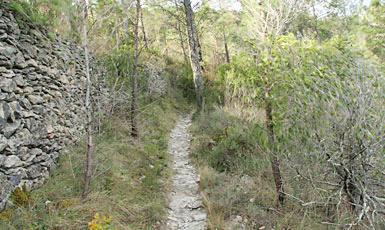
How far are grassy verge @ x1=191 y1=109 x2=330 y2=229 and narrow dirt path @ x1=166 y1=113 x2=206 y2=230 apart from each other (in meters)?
0.21

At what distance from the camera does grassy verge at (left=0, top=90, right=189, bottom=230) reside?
3.10 meters

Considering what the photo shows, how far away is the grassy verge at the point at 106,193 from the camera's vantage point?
310 centimetres

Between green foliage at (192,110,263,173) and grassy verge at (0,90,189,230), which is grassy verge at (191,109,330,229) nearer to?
green foliage at (192,110,263,173)

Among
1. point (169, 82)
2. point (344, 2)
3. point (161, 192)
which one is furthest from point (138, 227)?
point (344, 2)

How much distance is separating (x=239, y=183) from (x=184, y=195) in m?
1.05

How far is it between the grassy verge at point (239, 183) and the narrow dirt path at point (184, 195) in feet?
0.68

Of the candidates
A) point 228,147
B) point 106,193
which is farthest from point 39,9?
point 228,147

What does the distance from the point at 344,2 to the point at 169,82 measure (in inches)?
605

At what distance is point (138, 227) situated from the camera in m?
3.46

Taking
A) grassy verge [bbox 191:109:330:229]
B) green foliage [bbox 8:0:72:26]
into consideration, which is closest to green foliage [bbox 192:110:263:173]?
grassy verge [bbox 191:109:330:229]

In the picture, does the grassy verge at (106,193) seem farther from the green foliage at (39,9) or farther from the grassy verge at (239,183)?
the green foliage at (39,9)

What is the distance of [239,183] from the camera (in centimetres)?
459

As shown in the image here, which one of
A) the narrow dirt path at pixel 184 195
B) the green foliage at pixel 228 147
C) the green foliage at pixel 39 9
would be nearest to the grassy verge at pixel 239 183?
the green foliage at pixel 228 147

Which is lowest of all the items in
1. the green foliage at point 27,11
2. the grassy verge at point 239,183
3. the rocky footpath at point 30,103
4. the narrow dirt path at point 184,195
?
the narrow dirt path at point 184,195
